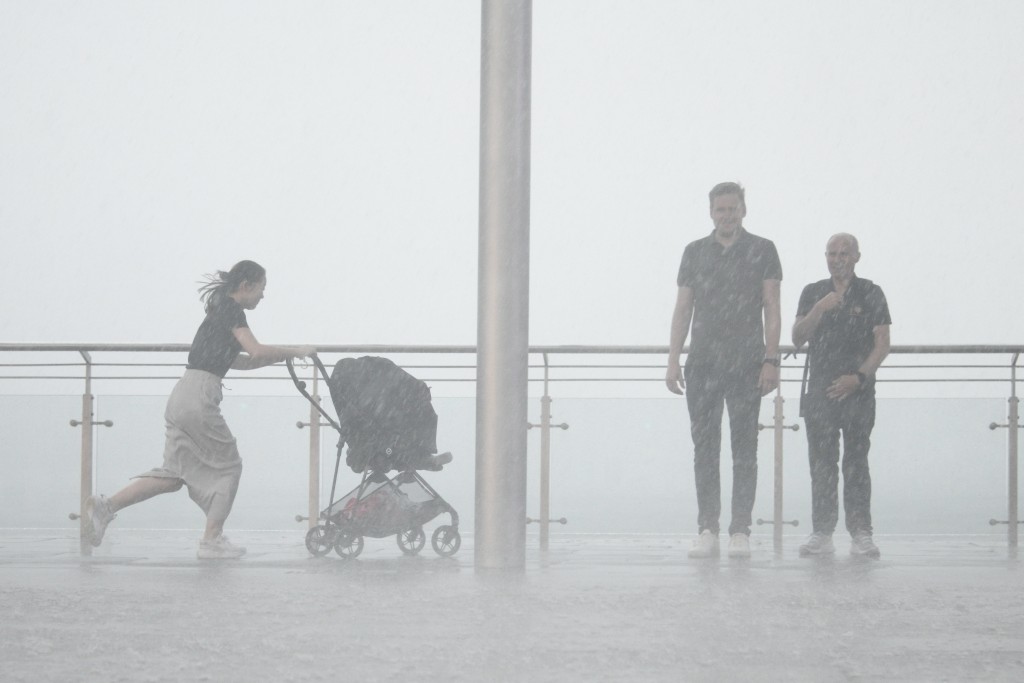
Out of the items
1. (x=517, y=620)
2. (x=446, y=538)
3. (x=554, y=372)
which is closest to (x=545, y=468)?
(x=554, y=372)

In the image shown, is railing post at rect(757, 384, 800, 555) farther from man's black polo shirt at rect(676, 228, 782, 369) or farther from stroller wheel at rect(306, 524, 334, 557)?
stroller wheel at rect(306, 524, 334, 557)

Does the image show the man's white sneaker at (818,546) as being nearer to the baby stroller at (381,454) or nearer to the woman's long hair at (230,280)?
the baby stroller at (381,454)

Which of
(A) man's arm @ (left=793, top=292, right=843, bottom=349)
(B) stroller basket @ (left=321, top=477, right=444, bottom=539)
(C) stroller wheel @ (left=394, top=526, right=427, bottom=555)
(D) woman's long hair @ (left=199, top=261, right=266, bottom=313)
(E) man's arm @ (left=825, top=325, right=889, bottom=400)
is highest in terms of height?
(D) woman's long hair @ (left=199, top=261, right=266, bottom=313)

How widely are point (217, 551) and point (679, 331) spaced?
212 centimetres

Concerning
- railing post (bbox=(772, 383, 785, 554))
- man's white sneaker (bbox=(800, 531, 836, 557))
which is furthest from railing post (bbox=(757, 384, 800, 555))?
man's white sneaker (bbox=(800, 531, 836, 557))

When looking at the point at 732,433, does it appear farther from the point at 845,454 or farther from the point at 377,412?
the point at 377,412

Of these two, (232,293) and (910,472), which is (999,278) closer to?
(910,472)

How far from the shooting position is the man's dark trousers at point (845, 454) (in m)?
5.80

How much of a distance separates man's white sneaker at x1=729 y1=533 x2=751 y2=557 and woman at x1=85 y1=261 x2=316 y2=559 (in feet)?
6.60

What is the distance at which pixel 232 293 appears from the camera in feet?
19.4

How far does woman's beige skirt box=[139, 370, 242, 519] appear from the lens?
5.88m

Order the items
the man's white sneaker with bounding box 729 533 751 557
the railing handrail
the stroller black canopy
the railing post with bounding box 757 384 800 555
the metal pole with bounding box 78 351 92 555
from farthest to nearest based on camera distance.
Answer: the railing handrail, the metal pole with bounding box 78 351 92 555, the railing post with bounding box 757 384 800 555, the stroller black canopy, the man's white sneaker with bounding box 729 533 751 557

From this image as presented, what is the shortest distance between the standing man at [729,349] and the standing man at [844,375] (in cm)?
31

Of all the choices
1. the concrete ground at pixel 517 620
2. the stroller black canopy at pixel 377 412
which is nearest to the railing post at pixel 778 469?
the concrete ground at pixel 517 620
